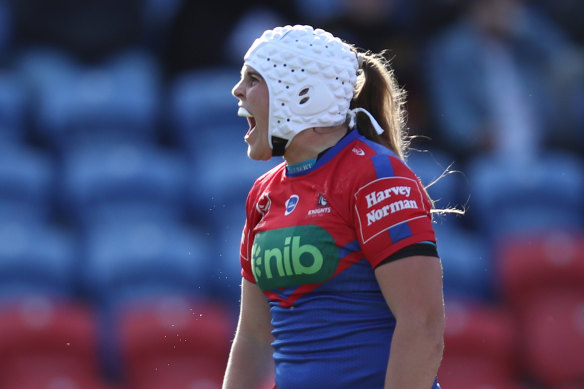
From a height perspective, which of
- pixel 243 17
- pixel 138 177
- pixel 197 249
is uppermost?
pixel 243 17

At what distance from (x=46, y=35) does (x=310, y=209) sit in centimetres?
510

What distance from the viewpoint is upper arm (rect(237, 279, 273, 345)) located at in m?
2.89

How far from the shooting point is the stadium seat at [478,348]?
618 centimetres

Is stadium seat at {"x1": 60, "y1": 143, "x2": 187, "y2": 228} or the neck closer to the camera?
the neck

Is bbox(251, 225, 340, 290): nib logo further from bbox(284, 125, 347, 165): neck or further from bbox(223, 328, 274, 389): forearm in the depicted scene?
bbox(223, 328, 274, 389): forearm

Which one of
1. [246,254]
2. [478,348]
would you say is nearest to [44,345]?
[478,348]

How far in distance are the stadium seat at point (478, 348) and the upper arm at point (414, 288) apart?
372 centimetres

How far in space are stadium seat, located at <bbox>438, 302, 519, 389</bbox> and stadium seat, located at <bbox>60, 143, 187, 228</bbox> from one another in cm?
200

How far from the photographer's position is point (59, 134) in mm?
6785

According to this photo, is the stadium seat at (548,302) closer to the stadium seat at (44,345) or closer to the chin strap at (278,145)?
the stadium seat at (44,345)

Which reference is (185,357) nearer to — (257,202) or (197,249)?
(197,249)

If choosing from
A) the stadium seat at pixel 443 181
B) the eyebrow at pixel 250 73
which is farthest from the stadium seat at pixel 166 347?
the eyebrow at pixel 250 73

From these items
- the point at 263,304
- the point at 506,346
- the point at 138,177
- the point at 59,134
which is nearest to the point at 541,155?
the point at 506,346

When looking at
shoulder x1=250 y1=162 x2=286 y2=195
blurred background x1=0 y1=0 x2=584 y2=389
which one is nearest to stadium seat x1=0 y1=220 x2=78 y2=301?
blurred background x1=0 y1=0 x2=584 y2=389
